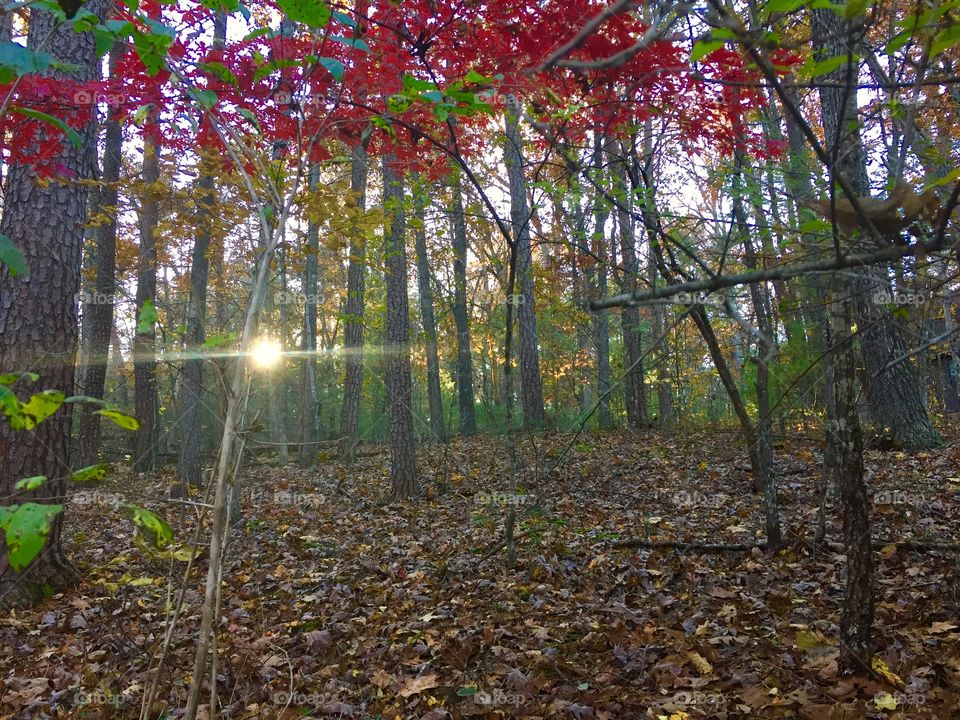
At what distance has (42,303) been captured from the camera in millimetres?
4984

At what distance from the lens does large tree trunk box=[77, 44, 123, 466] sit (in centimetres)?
941

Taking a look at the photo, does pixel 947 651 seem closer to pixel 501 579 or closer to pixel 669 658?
pixel 669 658

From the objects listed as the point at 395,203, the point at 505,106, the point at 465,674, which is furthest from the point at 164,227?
A: the point at 465,674

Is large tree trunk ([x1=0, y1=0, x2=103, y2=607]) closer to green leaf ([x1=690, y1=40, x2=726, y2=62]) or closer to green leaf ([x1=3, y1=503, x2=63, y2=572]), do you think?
green leaf ([x1=3, y1=503, x2=63, y2=572])

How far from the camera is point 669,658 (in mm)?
3516

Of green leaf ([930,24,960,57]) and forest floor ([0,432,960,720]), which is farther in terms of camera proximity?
forest floor ([0,432,960,720])
